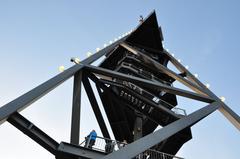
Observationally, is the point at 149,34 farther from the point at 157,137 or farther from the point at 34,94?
the point at 157,137

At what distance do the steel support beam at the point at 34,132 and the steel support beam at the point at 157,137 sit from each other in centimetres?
212

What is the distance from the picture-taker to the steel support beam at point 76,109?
26.9ft

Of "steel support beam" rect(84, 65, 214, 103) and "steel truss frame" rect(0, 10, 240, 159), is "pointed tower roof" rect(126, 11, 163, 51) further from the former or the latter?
"steel support beam" rect(84, 65, 214, 103)

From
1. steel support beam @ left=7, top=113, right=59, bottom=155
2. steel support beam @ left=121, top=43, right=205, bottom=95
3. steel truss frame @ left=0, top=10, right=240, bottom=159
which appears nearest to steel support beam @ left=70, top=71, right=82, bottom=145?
steel truss frame @ left=0, top=10, right=240, bottom=159

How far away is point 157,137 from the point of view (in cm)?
686

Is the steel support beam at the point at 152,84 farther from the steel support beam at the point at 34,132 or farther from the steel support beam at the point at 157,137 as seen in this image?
the steel support beam at the point at 34,132

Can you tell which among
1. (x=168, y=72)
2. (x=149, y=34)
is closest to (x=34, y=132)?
(x=168, y=72)

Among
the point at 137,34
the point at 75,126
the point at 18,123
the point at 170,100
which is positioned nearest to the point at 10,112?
the point at 18,123

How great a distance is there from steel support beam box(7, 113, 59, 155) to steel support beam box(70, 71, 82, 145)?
79cm

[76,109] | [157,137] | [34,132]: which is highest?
[76,109]

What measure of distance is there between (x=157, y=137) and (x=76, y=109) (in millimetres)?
3019

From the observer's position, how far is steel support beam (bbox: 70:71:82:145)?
323 inches

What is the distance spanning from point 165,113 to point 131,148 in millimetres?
4773

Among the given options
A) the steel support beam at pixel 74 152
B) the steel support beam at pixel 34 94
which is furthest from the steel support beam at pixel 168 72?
the steel support beam at pixel 74 152
